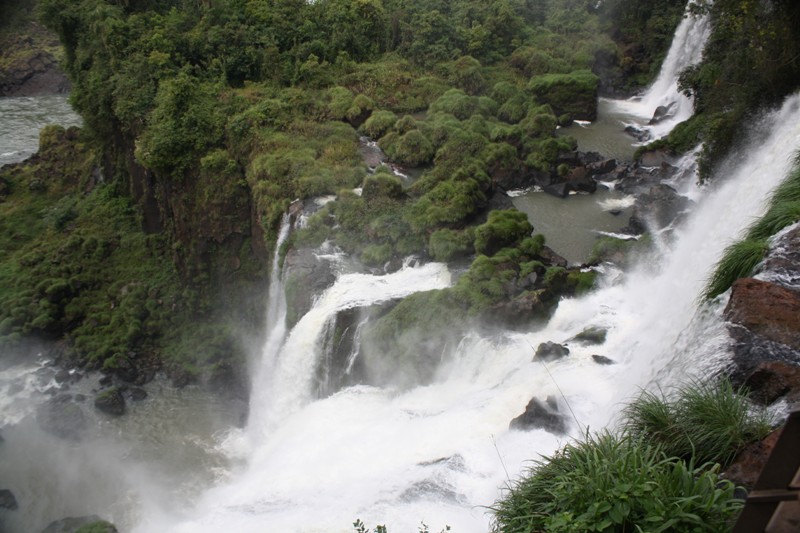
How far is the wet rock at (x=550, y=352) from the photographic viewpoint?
39.4 ft

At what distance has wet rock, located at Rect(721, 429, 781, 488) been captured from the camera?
5.70 metres

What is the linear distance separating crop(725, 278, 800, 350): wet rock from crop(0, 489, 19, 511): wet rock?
54.5 ft

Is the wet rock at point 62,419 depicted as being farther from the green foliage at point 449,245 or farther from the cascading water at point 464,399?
the green foliage at point 449,245

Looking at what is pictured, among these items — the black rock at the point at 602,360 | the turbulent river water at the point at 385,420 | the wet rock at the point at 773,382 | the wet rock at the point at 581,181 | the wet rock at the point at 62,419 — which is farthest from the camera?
the wet rock at the point at 581,181

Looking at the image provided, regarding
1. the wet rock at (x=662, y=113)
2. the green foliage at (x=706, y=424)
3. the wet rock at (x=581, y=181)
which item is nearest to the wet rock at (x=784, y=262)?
the green foliage at (x=706, y=424)

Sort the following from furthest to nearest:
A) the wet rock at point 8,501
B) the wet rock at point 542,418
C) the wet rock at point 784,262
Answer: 1. the wet rock at point 8,501
2. the wet rock at point 542,418
3. the wet rock at point 784,262

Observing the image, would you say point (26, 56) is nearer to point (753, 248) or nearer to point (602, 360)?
point (602, 360)

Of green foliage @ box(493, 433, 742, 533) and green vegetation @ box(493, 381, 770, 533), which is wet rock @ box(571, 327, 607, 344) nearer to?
green vegetation @ box(493, 381, 770, 533)

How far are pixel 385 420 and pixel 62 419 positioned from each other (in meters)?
11.2

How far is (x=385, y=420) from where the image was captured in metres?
12.8

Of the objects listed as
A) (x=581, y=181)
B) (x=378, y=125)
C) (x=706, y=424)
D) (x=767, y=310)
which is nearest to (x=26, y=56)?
(x=378, y=125)

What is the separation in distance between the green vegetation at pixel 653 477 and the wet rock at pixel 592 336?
507 cm

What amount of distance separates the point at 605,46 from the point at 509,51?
4.66 meters

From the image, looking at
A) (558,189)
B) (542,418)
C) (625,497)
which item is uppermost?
(625,497)
